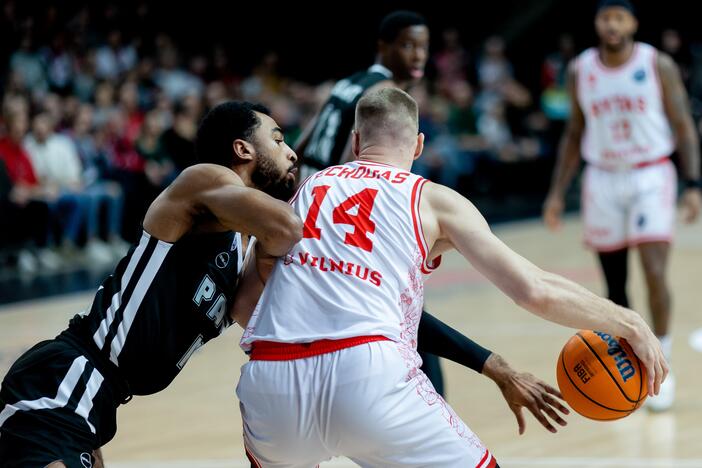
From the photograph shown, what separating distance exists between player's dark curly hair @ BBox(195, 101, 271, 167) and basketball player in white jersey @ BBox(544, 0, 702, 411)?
373 centimetres

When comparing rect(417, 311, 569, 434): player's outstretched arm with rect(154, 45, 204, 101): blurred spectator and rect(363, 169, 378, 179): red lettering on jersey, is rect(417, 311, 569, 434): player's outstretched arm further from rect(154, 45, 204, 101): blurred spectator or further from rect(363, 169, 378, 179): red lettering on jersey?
rect(154, 45, 204, 101): blurred spectator

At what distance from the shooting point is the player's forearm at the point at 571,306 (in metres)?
3.34

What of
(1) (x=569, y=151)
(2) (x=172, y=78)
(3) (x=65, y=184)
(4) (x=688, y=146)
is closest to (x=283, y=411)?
(4) (x=688, y=146)

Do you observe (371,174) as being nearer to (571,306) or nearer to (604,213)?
(571,306)

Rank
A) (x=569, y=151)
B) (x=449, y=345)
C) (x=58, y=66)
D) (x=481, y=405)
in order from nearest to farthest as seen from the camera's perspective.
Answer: (x=449, y=345), (x=481, y=405), (x=569, y=151), (x=58, y=66)

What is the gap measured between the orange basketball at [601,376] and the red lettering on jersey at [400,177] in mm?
825

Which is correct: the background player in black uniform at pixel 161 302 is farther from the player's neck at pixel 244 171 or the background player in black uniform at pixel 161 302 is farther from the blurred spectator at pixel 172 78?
the blurred spectator at pixel 172 78

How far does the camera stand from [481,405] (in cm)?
677

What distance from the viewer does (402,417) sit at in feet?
10.9

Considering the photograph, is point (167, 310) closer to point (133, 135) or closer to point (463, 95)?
point (133, 135)

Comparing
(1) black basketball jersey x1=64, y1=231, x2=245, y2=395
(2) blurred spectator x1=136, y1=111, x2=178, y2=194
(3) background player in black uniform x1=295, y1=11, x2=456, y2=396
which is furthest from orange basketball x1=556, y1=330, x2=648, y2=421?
(2) blurred spectator x1=136, y1=111, x2=178, y2=194

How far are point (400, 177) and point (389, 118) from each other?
0.22 m

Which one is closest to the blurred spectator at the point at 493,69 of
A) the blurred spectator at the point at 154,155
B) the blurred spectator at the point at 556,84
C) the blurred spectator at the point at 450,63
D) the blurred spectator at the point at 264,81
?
the blurred spectator at the point at 450,63

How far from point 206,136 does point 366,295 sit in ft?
2.70
